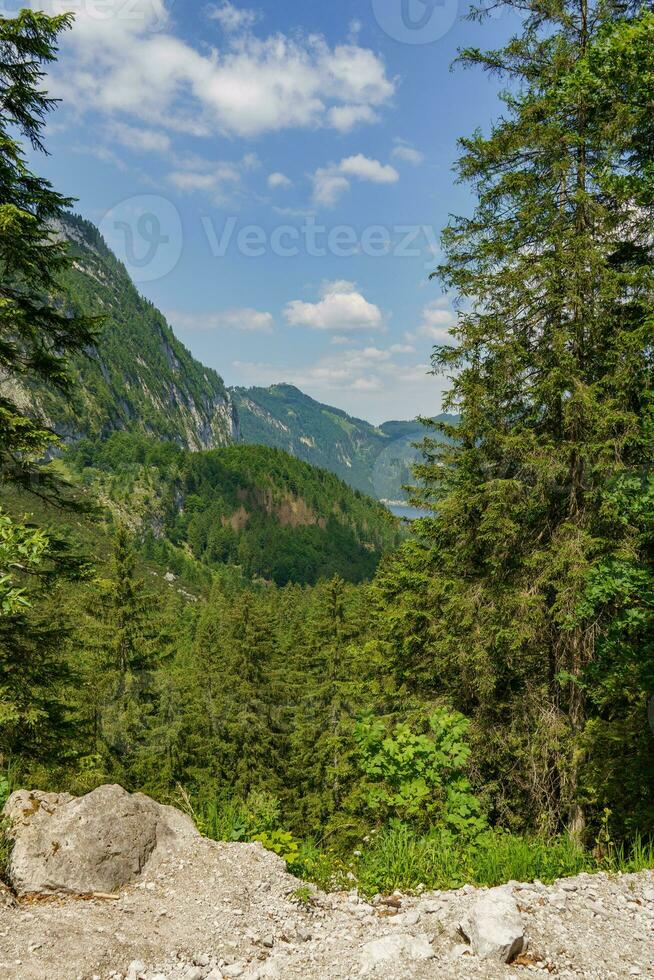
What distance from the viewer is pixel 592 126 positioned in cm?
830

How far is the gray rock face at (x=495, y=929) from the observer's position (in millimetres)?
3162

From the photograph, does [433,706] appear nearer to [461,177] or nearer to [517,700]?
[517,700]

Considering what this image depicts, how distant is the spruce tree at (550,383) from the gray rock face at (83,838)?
17.8 ft

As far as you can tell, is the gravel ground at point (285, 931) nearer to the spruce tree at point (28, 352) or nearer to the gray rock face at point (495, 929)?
the gray rock face at point (495, 929)

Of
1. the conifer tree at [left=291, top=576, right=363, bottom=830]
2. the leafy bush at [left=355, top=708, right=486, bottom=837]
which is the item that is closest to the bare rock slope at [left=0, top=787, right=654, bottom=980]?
the leafy bush at [left=355, top=708, right=486, bottom=837]

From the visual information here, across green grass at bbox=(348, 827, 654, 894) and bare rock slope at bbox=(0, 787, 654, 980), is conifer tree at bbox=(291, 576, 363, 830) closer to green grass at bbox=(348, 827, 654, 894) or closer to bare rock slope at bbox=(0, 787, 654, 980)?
green grass at bbox=(348, 827, 654, 894)

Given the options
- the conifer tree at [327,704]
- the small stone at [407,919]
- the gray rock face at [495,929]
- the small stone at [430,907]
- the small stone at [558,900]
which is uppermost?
the gray rock face at [495,929]

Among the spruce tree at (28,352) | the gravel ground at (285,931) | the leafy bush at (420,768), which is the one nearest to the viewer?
the gravel ground at (285,931)

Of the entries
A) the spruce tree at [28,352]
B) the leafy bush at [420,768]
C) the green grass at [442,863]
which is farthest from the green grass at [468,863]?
the spruce tree at [28,352]

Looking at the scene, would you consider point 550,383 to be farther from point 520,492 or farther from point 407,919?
point 407,919

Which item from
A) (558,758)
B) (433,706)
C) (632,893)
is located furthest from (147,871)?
(433,706)

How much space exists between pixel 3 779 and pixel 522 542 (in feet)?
24.7

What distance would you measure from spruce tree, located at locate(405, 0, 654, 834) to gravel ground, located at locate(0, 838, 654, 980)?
372cm

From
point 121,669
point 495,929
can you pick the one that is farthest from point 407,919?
point 121,669
